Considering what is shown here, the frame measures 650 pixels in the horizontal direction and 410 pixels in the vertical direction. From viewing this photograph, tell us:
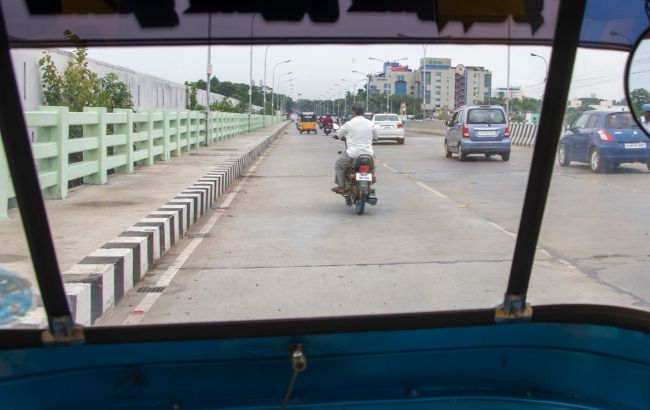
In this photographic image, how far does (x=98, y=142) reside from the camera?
33.3 feet

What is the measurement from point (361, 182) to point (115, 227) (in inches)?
126

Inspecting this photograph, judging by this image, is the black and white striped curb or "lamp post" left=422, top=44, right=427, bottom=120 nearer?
"lamp post" left=422, top=44, right=427, bottom=120

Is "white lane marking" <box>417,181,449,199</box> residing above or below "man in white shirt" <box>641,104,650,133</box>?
below

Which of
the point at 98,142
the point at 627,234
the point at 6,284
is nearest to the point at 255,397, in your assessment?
the point at 6,284

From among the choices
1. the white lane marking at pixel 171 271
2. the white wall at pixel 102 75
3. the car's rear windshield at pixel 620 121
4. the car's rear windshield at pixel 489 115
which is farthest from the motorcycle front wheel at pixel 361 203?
the car's rear windshield at pixel 620 121

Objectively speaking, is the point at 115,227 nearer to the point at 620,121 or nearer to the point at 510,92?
the point at 510,92

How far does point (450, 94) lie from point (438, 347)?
2.75 feet

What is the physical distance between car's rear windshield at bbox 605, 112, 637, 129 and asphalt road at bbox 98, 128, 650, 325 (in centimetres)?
15

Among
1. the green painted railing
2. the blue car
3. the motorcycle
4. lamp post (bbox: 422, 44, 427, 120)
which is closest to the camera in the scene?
the blue car

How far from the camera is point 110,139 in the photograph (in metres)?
11.2

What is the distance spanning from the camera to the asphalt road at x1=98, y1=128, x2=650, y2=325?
2357 millimetres

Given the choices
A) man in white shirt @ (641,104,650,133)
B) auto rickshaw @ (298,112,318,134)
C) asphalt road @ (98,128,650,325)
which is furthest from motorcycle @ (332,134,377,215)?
man in white shirt @ (641,104,650,133)

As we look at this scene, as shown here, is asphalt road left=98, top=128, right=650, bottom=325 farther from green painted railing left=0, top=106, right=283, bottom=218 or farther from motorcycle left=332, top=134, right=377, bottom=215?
green painted railing left=0, top=106, right=283, bottom=218

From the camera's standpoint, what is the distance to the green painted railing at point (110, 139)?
2846 mm
